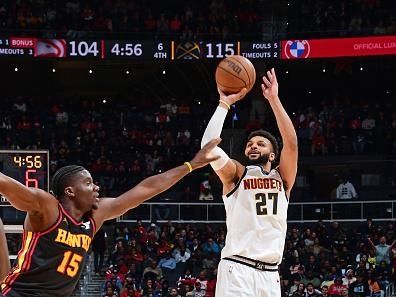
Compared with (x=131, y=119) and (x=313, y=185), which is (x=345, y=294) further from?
(x=131, y=119)

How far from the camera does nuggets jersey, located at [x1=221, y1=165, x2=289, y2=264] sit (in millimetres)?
7027

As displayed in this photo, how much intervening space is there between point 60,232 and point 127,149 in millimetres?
20314

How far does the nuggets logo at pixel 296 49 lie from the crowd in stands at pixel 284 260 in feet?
18.1

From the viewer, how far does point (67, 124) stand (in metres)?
26.5

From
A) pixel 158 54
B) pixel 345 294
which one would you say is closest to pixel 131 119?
pixel 158 54

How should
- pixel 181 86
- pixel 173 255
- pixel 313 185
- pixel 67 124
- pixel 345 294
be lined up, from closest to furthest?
pixel 345 294
pixel 173 255
pixel 313 185
pixel 67 124
pixel 181 86

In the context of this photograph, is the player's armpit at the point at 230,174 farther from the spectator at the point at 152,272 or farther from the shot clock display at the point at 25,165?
the spectator at the point at 152,272

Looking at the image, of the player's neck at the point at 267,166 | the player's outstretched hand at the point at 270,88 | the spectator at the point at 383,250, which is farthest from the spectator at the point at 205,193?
the player's outstretched hand at the point at 270,88

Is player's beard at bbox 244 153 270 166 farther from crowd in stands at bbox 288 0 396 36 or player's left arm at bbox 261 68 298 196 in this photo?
crowd in stands at bbox 288 0 396 36

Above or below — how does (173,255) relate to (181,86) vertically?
below

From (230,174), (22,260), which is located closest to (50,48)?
(230,174)

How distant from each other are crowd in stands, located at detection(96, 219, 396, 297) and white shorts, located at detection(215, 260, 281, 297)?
10.7 metres

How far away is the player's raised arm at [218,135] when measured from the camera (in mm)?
6883

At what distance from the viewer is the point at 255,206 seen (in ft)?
23.3
